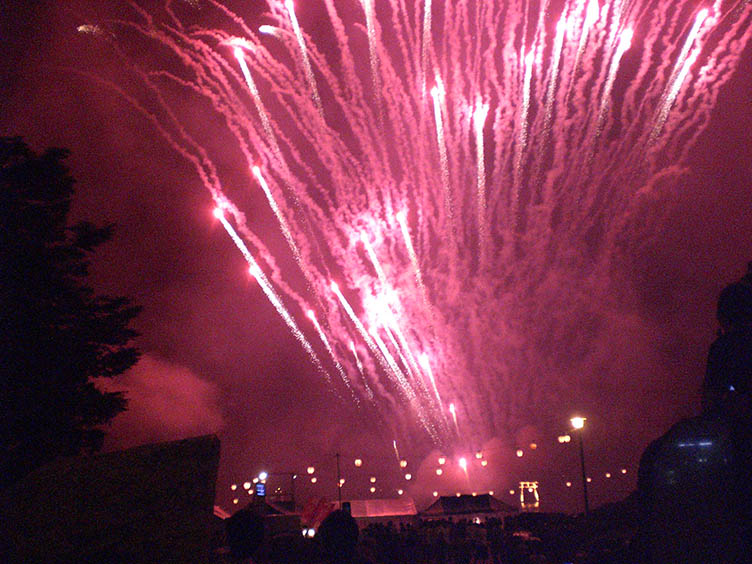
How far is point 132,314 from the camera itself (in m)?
17.0

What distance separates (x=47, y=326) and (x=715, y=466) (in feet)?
50.8

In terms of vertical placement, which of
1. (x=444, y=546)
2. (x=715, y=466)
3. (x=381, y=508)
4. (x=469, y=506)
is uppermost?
→ (x=469, y=506)

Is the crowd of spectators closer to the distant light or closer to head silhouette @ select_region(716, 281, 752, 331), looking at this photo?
the distant light

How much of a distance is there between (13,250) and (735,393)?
16.2 m

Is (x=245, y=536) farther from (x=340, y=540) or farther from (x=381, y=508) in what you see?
(x=381, y=508)

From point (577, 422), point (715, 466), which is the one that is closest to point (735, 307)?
point (715, 466)

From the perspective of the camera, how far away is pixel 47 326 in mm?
14617

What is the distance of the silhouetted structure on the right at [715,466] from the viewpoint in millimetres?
5125

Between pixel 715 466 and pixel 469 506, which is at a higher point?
pixel 469 506

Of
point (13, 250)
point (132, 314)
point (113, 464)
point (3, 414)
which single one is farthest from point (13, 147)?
point (113, 464)

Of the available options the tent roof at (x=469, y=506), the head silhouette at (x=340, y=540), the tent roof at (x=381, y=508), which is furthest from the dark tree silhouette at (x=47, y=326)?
the tent roof at (x=469, y=506)

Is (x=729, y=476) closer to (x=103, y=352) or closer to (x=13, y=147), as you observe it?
(x=103, y=352)

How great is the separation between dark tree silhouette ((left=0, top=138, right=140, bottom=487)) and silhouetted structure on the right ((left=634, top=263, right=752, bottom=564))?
13.9 meters

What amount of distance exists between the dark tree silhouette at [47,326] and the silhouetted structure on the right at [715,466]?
548 inches
